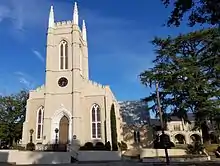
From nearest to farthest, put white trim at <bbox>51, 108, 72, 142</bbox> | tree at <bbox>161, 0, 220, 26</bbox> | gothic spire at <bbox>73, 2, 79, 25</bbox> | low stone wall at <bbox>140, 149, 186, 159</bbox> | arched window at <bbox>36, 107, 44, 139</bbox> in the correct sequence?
tree at <bbox>161, 0, 220, 26</bbox>
low stone wall at <bbox>140, 149, 186, 159</bbox>
white trim at <bbox>51, 108, 72, 142</bbox>
arched window at <bbox>36, 107, 44, 139</bbox>
gothic spire at <bbox>73, 2, 79, 25</bbox>

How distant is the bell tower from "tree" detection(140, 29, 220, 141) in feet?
30.4

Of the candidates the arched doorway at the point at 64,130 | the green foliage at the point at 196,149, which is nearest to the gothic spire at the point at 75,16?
the arched doorway at the point at 64,130

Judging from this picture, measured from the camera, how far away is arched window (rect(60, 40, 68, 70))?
1528 inches

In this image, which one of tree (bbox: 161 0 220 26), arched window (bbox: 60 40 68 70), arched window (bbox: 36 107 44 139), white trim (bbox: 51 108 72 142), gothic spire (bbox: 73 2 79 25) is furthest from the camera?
gothic spire (bbox: 73 2 79 25)

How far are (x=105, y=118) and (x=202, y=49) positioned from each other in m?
14.5

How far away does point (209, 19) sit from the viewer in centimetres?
1171

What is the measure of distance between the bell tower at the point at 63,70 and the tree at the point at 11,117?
38.0 ft

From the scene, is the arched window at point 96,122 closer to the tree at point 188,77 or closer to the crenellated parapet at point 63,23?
the tree at point 188,77

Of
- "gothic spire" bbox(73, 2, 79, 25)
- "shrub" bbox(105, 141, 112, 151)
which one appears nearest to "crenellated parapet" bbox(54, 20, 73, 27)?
"gothic spire" bbox(73, 2, 79, 25)

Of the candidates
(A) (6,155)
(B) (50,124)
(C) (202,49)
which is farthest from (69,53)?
(A) (6,155)

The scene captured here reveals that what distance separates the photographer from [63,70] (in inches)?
1512

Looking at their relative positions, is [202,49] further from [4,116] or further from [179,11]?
[4,116]

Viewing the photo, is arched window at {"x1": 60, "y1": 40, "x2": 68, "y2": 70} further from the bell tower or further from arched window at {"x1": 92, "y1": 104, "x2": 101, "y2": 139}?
arched window at {"x1": 92, "y1": 104, "x2": 101, "y2": 139}

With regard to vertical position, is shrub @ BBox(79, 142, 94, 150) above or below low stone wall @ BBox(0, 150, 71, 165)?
above
